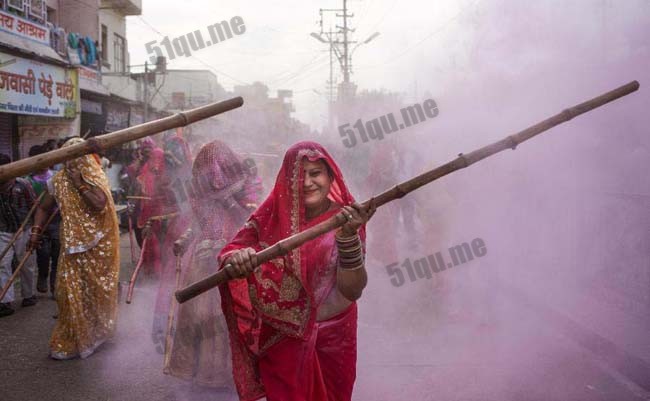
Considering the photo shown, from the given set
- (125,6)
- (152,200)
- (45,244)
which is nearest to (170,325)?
(45,244)

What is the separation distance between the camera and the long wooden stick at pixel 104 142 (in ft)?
5.79

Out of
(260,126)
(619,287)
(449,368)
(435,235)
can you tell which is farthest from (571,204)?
(260,126)

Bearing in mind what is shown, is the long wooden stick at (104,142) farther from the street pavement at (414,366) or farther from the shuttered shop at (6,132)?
the shuttered shop at (6,132)

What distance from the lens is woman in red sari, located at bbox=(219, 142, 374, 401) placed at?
260 cm

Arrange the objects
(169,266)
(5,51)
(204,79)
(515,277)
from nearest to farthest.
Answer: (169,266), (515,277), (5,51), (204,79)

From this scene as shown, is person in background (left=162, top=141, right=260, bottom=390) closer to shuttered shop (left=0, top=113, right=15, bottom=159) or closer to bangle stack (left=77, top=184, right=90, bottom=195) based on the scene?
bangle stack (left=77, top=184, right=90, bottom=195)

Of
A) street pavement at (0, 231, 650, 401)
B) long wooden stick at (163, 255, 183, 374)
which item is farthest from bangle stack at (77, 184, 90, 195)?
street pavement at (0, 231, 650, 401)

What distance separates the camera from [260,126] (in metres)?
21.9

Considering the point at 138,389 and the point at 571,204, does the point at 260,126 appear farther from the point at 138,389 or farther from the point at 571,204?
the point at 138,389

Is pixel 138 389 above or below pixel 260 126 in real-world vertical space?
below

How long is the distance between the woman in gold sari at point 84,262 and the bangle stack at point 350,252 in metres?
3.47

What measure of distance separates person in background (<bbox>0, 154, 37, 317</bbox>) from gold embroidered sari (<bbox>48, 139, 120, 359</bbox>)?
5.81 ft

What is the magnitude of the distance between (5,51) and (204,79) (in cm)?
3871

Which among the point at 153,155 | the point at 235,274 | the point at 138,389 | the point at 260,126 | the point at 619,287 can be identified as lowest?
the point at 138,389
